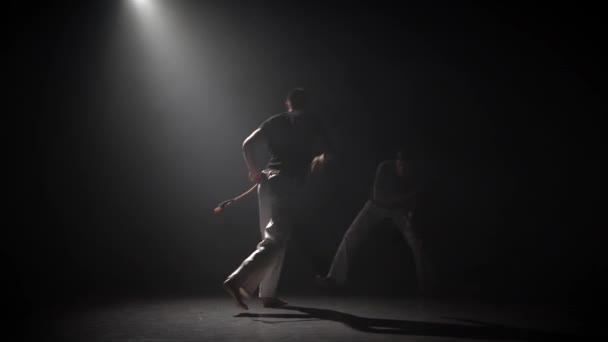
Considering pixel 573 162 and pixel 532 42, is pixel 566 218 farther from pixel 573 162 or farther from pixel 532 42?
pixel 532 42

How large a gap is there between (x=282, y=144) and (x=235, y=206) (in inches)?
106

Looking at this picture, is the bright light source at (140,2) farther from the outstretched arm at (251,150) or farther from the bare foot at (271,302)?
the bare foot at (271,302)

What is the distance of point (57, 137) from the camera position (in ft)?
20.4

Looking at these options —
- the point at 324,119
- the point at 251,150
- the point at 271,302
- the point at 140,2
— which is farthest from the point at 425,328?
the point at 140,2

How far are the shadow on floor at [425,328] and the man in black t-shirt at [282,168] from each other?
41cm

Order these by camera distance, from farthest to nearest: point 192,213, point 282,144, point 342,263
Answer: point 192,213 < point 342,263 < point 282,144

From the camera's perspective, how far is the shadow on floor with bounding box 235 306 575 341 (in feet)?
9.33

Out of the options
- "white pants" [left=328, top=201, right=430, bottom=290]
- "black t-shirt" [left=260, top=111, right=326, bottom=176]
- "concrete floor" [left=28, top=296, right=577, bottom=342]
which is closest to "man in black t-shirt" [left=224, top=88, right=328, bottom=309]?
"black t-shirt" [left=260, top=111, right=326, bottom=176]

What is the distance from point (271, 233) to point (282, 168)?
442mm

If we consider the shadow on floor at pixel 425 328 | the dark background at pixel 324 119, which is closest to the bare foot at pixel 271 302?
the shadow on floor at pixel 425 328

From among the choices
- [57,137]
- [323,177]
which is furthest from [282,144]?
[57,137]

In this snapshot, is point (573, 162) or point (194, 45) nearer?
point (573, 162)

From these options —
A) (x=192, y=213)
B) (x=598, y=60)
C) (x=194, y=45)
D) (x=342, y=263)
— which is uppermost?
(x=194, y=45)

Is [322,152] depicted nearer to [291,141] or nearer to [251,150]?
[291,141]
